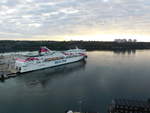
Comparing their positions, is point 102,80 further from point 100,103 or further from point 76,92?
point 100,103

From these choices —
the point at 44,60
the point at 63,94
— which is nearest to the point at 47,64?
the point at 44,60

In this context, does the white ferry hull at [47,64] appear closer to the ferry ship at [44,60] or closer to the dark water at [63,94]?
the ferry ship at [44,60]

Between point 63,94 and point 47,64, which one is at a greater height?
point 47,64

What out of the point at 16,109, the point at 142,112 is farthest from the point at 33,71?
the point at 142,112

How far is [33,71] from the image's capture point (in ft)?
93.1

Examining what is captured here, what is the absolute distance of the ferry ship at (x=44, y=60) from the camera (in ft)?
90.3

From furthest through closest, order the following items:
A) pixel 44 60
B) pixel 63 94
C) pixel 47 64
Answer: pixel 47 64 → pixel 44 60 → pixel 63 94

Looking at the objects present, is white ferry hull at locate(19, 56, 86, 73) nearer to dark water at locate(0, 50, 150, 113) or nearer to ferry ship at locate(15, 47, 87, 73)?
ferry ship at locate(15, 47, 87, 73)

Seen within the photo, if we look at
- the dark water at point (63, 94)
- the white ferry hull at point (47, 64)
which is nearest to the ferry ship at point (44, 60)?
the white ferry hull at point (47, 64)

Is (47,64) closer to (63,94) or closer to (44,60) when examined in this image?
(44,60)

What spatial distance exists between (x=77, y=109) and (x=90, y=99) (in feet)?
7.64

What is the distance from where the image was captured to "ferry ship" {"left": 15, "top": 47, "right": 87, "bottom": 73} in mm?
27531

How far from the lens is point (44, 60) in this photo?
30.8 meters

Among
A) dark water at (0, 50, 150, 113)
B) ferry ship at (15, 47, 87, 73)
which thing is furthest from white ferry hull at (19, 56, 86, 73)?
dark water at (0, 50, 150, 113)
